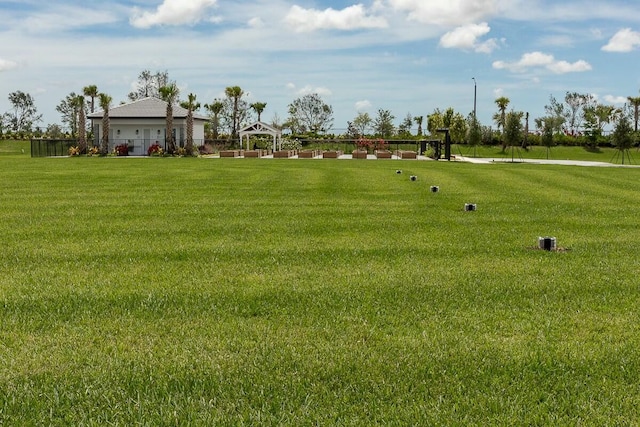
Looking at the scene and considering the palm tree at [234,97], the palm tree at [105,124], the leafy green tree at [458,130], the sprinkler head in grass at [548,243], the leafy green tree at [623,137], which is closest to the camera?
the sprinkler head in grass at [548,243]

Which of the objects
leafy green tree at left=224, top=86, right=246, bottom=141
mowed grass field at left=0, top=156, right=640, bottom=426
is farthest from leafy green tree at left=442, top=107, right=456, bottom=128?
mowed grass field at left=0, top=156, right=640, bottom=426

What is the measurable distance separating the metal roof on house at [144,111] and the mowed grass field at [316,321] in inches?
1563

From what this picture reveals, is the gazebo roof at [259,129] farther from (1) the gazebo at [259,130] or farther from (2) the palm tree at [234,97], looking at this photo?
(2) the palm tree at [234,97]

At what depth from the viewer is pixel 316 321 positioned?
497cm

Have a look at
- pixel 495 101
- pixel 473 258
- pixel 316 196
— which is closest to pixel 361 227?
pixel 473 258

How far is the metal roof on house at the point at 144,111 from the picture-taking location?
48.7 metres

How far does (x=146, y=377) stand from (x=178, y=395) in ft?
1.14

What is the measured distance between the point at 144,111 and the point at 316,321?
47567 millimetres

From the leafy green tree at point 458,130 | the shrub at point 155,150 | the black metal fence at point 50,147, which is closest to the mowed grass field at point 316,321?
the shrub at point 155,150

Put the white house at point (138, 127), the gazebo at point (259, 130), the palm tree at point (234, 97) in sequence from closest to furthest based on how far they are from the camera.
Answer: the white house at point (138, 127)
the gazebo at point (259, 130)
the palm tree at point (234, 97)

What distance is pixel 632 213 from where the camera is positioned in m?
12.1

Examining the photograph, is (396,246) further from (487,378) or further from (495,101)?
(495,101)

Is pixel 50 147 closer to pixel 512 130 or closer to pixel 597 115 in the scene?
pixel 512 130

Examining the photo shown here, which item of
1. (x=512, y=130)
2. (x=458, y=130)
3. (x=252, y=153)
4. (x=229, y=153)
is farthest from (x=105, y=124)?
(x=458, y=130)
